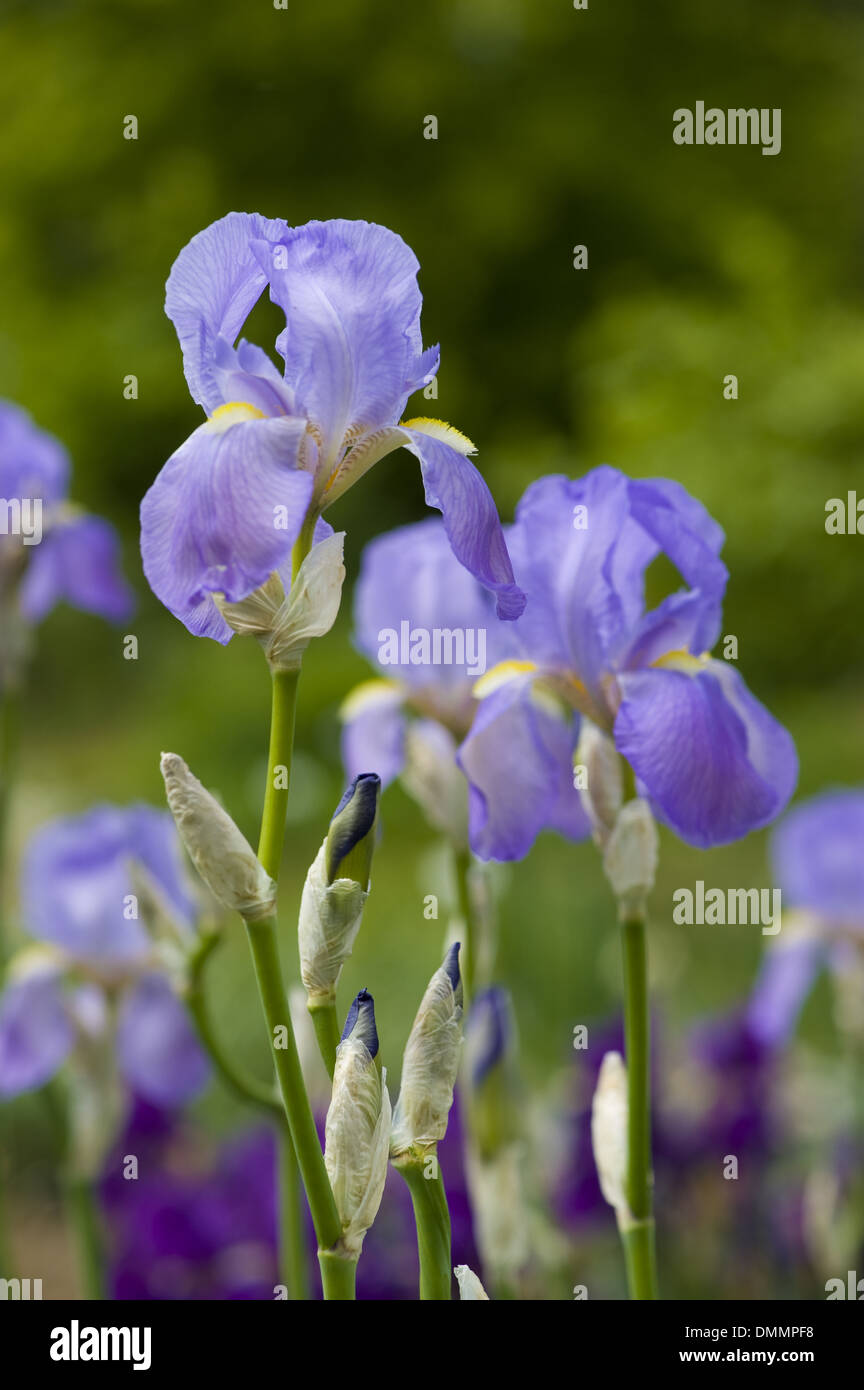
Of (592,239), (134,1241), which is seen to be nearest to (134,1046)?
(134,1241)

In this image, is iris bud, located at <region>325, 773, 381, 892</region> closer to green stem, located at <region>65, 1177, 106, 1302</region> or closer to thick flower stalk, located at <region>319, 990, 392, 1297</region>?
thick flower stalk, located at <region>319, 990, 392, 1297</region>

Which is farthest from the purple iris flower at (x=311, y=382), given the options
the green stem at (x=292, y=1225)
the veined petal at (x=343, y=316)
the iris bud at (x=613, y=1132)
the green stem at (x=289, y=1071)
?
the green stem at (x=292, y=1225)

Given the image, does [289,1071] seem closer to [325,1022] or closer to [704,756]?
[325,1022]

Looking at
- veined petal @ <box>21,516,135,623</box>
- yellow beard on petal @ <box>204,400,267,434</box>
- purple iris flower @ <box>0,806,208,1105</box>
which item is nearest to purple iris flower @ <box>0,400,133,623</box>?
veined petal @ <box>21,516,135,623</box>

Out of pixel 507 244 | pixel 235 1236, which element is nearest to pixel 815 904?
→ pixel 235 1236

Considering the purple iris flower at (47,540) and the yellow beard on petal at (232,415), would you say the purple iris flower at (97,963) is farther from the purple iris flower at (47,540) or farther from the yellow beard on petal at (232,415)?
the yellow beard on petal at (232,415)

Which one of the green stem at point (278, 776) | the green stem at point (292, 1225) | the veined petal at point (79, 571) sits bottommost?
the green stem at point (292, 1225)

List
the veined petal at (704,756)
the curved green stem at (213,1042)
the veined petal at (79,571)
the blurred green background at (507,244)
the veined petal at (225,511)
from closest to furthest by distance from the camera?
the veined petal at (225,511) → the veined petal at (704,756) → the curved green stem at (213,1042) → the veined petal at (79,571) → the blurred green background at (507,244)
